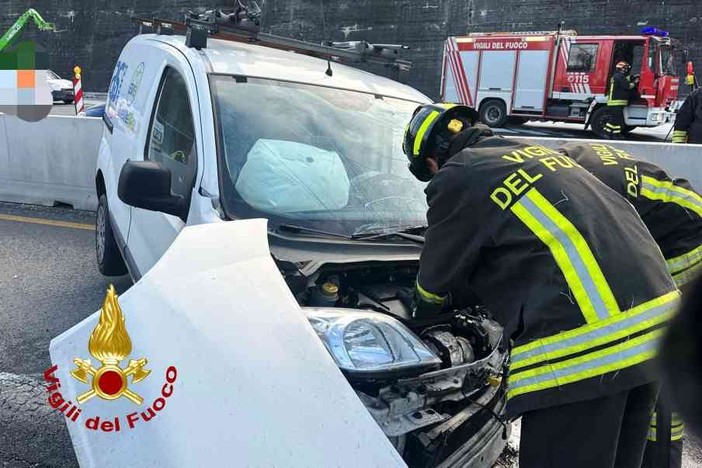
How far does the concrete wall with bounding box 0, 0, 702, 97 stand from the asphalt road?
13044mm

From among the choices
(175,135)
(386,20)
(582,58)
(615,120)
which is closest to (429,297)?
(175,135)

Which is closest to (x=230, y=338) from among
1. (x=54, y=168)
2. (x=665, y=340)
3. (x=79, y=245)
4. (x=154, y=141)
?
(x=665, y=340)

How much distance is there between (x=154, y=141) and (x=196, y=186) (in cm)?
95

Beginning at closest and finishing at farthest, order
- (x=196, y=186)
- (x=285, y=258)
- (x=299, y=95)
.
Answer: (x=285, y=258) → (x=196, y=186) → (x=299, y=95)

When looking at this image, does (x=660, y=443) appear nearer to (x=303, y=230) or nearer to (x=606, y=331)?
(x=606, y=331)

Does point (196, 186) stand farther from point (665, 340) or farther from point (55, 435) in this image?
point (665, 340)

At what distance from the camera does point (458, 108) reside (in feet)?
7.58

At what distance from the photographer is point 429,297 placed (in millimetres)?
2004

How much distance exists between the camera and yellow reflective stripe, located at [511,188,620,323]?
1.61m

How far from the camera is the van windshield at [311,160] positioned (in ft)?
8.86

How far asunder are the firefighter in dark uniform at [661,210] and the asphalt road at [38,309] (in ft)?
2.09

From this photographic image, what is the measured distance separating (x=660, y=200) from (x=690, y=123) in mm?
Answer: 6126

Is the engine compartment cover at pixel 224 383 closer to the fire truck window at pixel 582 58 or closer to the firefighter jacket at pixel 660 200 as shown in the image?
the firefighter jacket at pixel 660 200

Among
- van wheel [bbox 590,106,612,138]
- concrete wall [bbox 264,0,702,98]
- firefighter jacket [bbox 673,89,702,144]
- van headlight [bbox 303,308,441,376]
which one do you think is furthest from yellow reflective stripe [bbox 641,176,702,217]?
concrete wall [bbox 264,0,702,98]
